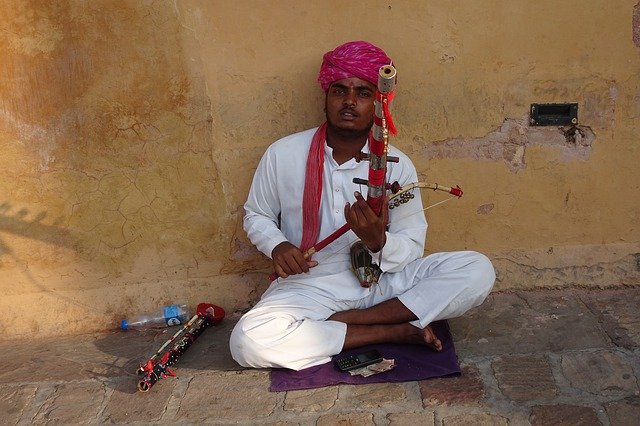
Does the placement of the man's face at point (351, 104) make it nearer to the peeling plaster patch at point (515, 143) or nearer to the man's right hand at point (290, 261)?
the peeling plaster patch at point (515, 143)

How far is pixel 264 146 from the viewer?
407cm

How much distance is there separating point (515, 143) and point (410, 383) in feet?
4.63

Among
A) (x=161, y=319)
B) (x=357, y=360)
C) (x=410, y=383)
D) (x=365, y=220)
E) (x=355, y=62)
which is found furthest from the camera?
(x=161, y=319)

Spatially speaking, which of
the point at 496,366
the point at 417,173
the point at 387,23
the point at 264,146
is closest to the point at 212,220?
the point at 264,146

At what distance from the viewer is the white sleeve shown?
380cm

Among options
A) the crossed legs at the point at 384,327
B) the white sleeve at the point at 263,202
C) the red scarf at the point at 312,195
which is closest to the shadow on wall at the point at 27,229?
the white sleeve at the point at 263,202

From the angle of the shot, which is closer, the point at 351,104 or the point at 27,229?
the point at 351,104

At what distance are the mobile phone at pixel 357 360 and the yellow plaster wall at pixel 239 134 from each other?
894 millimetres

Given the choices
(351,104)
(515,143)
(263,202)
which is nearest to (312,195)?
(263,202)

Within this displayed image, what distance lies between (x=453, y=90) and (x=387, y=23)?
472 millimetres

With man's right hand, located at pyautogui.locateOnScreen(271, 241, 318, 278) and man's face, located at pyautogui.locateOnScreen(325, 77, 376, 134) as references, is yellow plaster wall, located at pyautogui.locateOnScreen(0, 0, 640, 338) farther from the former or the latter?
man's right hand, located at pyautogui.locateOnScreen(271, 241, 318, 278)

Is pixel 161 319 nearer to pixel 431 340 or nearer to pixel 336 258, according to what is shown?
pixel 336 258

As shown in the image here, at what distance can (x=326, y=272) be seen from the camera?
378cm

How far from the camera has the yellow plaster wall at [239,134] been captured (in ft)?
12.7
